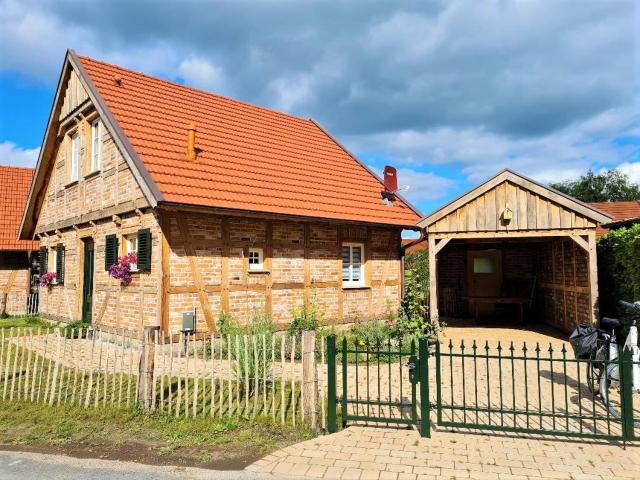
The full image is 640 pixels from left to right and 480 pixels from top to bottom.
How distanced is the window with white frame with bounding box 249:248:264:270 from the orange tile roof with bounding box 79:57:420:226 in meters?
1.05

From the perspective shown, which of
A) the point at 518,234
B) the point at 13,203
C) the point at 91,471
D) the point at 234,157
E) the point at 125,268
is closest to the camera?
the point at 91,471

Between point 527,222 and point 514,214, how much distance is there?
34 cm

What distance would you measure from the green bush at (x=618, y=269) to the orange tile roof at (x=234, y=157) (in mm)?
5333

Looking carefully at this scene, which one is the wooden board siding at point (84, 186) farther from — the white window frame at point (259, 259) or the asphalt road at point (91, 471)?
the asphalt road at point (91, 471)

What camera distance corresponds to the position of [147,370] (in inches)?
244

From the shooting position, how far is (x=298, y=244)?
1234 cm

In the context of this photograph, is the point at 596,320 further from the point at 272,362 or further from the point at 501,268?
the point at 272,362

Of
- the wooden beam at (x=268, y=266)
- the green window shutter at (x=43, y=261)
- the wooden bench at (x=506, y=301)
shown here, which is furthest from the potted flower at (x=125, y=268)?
the wooden bench at (x=506, y=301)

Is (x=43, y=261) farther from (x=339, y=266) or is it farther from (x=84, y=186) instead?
(x=339, y=266)

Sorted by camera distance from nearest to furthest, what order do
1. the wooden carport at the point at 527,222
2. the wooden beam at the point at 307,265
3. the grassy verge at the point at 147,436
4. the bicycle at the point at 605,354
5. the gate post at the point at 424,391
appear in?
the grassy verge at the point at 147,436 < the gate post at the point at 424,391 < the bicycle at the point at 605,354 < the wooden carport at the point at 527,222 < the wooden beam at the point at 307,265

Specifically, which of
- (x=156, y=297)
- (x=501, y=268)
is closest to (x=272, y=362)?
(x=156, y=297)

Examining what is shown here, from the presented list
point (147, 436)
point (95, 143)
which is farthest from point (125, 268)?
point (147, 436)

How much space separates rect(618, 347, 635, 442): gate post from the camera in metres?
5.00

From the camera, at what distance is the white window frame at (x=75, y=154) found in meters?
14.0
